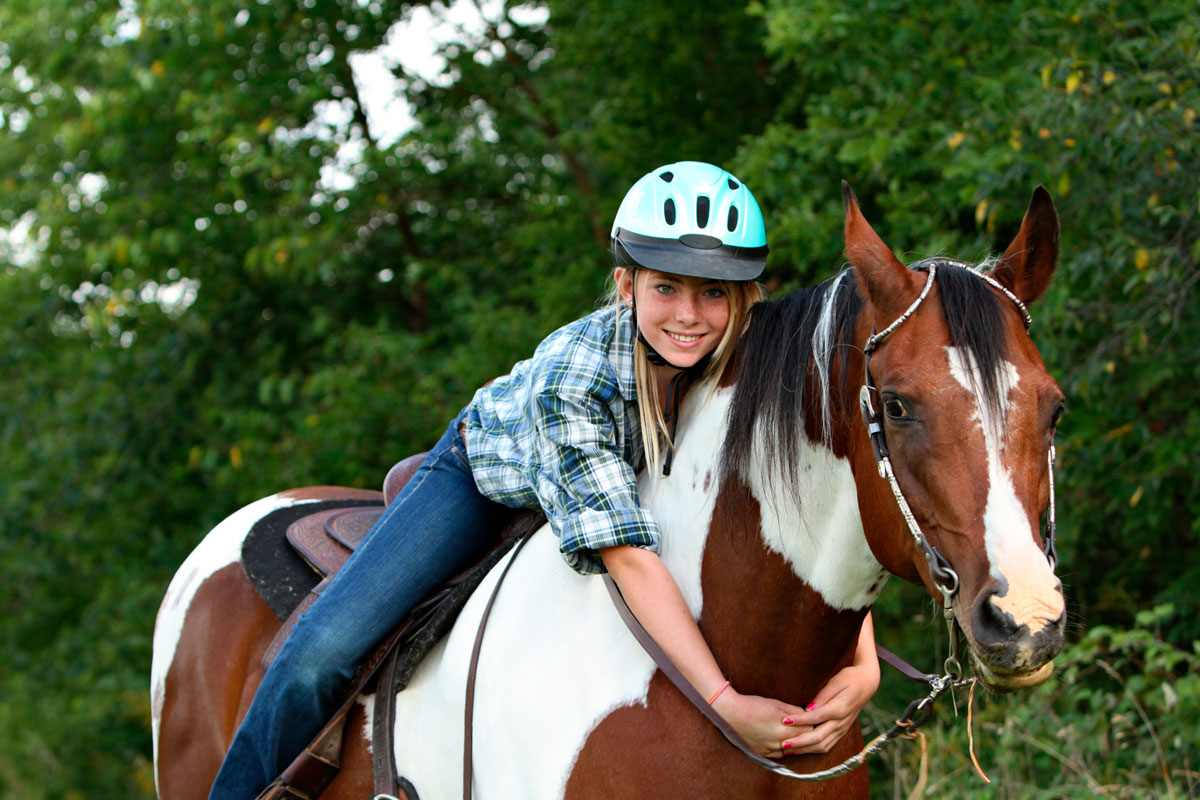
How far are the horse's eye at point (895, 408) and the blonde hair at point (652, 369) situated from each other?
1.76ft

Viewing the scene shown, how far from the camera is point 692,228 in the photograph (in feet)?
7.48

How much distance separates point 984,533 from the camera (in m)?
1.65

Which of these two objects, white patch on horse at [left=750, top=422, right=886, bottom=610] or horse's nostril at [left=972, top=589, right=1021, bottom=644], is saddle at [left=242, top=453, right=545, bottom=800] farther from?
horse's nostril at [left=972, top=589, right=1021, bottom=644]

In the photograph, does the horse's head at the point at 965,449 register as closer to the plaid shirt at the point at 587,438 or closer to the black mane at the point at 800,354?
the black mane at the point at 800,354

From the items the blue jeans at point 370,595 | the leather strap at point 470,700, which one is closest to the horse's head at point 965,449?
the leather strap at point 470,700

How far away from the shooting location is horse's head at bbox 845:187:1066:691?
160 cm

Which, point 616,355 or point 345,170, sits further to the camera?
point 345,170

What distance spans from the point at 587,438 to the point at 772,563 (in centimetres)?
46

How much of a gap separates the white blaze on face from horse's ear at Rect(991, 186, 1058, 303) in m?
0.33

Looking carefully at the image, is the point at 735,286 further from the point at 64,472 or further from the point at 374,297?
the point at 64,472

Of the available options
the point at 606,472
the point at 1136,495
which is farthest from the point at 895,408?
the point at 1136,495

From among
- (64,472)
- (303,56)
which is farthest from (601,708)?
(64,472)

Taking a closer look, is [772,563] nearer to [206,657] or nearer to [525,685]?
[525,685]

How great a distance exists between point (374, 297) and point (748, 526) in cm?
805
